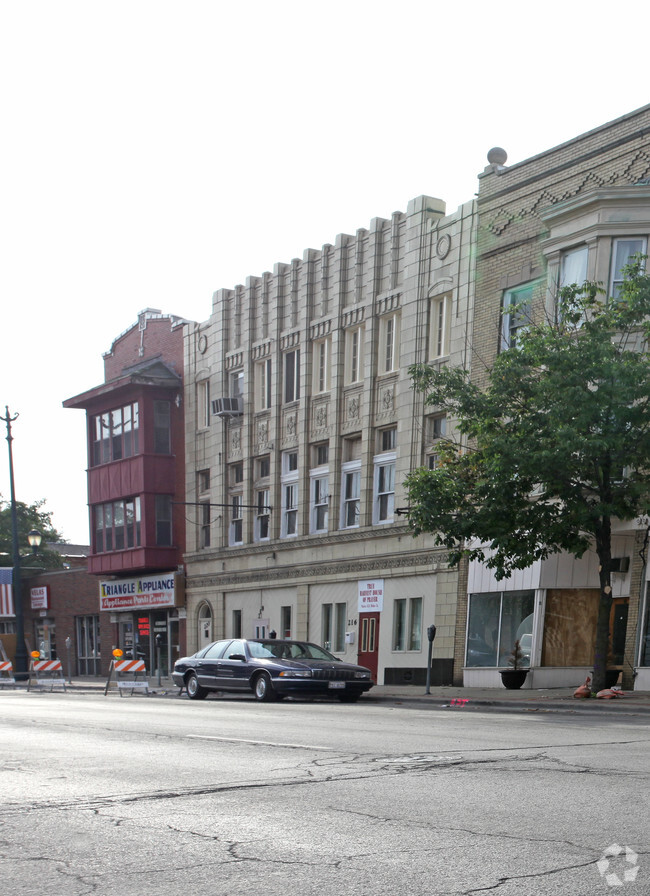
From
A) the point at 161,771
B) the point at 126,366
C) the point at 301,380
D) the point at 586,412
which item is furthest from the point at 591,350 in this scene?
the point at 126,366

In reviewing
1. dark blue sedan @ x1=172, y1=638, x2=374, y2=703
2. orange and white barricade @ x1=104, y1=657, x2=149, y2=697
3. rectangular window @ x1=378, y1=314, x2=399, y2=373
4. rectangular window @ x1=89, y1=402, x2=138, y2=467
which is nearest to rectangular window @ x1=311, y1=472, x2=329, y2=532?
rectangular window @ x1=378, y1=314, x2=399, y2=373

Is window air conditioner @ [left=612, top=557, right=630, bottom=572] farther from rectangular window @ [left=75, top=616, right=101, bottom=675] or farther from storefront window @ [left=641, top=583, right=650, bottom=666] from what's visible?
rectangular window @ [left=75, top=616, right=101, bottom=675]

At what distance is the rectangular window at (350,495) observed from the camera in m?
34.0

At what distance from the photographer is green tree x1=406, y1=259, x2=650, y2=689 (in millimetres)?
19281

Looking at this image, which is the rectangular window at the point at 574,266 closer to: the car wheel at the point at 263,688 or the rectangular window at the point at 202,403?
the car wheel at the point at 263,688

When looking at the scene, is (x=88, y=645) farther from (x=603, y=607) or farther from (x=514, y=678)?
(x=603, y=607)

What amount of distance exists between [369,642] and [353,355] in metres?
8.54

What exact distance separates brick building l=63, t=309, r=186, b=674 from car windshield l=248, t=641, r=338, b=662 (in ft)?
58.4

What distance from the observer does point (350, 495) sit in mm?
34344

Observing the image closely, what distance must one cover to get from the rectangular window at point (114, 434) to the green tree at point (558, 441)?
23296 mm

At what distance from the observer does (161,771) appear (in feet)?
32.2

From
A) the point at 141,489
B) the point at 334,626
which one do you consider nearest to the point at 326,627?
the point at 334,626

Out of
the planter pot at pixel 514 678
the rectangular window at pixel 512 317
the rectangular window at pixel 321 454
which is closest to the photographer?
the planter pot at pixel 514 678

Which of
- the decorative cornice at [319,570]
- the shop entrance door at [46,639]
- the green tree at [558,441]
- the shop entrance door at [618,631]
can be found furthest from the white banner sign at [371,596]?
the shop entrance door at [46,639]
